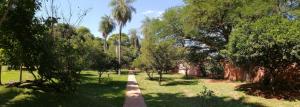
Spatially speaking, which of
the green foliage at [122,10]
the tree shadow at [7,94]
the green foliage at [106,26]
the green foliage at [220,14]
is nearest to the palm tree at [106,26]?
the green foliage at [106,26]

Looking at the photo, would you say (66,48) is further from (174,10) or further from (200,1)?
(174,10)

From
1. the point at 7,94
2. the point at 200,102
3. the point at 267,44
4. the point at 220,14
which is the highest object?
the point at 220,14

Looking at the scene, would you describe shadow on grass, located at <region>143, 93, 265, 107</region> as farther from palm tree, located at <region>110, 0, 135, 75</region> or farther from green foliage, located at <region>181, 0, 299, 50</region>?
palm tree, located at <region>110, 0, 135, 75</region>

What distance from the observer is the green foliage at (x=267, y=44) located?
19.7 meters

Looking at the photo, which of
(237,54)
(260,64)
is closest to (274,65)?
(260,64)

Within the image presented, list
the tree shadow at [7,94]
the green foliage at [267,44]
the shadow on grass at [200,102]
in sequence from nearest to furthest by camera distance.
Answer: the tree shadow at [7,94] → the shadow on grass at [200,102] → the green foliage at [267,44]

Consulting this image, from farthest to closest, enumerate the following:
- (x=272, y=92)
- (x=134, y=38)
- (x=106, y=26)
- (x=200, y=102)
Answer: (x=134, y=38)
(x=106, y=26)
(x=272, y=92)
(x=200, y=102)

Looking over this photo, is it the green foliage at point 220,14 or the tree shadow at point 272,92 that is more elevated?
the green foliage at point 220,14

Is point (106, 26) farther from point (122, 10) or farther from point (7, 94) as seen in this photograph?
point (7, 94)

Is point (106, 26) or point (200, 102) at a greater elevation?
point (106, 26)

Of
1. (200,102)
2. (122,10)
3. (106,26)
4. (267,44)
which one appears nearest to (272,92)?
(267,44)

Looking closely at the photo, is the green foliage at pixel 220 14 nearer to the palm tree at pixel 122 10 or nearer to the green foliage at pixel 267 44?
the green foliage at pixel 267 44

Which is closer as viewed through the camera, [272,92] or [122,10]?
[272,92]

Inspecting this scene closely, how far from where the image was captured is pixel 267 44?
778 inches
